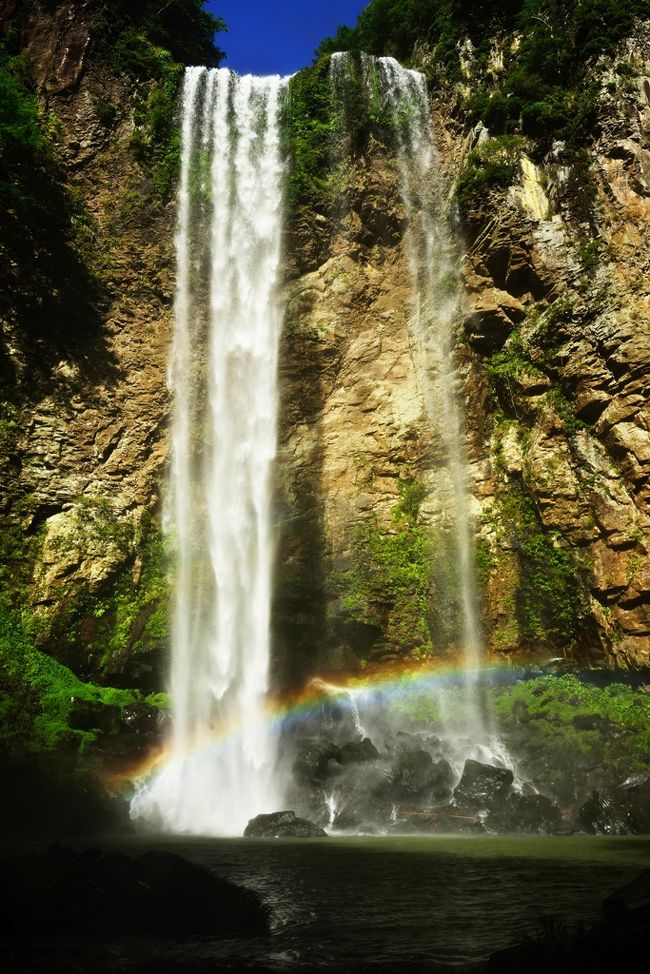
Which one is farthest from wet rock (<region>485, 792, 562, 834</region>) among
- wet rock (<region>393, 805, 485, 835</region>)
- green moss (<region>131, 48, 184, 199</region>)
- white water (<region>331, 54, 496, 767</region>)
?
green moss (<region>131, 48, 184, 199</region>)

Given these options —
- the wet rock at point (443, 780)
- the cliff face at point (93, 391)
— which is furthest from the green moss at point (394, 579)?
the cliff face at point (93, 391)

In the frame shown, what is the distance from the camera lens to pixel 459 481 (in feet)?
62.2

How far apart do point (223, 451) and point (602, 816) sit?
44.6 ft

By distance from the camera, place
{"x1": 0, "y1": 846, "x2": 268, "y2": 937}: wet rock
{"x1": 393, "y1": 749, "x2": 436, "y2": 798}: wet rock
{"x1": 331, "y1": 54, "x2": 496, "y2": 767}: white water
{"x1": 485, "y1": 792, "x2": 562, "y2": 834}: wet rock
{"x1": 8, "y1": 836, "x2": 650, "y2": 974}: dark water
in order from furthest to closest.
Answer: {"x1": 331, "y1": 54, "x2": 496, "y2": 767}: white water, {"x1": 393, "y1": 749, "x2": 436, "y2": 798}: wet rock, {"x1": 485, "y1": 792, "x2": 562, "y2": 834}: wet rock, {"x1": 0, "y1": 846, "x2": 268, "y2": 937}: wet rock, {"x1": 8, "y1": 836, "x2": 650, "y2": 974}: dark water

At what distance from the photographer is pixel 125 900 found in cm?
583

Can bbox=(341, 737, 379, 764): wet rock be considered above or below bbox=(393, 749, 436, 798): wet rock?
above

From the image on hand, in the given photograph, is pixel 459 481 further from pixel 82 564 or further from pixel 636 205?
pixel 82 564

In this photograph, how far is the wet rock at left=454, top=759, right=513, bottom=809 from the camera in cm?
1260

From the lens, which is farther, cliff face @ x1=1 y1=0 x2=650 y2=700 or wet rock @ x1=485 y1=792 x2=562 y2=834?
cliff face @ x1=1 y1=0 x2=650 y2=700

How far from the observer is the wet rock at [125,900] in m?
5.48

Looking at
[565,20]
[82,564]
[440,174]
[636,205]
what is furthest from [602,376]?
[82,564]

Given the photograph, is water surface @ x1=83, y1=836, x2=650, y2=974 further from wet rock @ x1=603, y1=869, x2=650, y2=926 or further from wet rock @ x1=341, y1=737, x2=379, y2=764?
wet rock @ x1=341, y1=737, x2=379, y2=764

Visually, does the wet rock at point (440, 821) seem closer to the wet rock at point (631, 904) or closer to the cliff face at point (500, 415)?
the cliff face at point (500, 415)

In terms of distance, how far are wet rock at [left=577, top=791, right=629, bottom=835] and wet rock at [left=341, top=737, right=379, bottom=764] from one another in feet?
14.2
